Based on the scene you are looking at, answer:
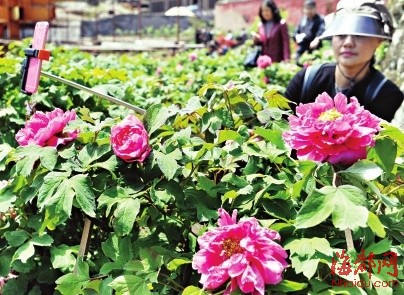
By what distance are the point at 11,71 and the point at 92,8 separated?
1289 inches

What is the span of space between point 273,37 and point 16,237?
656 cm

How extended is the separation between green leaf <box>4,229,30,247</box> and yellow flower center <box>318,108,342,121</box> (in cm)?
97

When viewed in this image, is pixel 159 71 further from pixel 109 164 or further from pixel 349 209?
pixel 349 209

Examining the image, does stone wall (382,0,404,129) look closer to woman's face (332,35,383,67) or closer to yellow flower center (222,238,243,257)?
woman's face (332,35,383,67)

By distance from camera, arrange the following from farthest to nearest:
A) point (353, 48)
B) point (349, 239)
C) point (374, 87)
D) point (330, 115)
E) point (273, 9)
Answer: point (273, 9) < point (374, 87) < point (353, 48) < point (330, 115) < point (349, 239)

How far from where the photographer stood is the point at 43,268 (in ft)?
6.93

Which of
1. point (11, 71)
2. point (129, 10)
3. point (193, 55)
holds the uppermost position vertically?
point (11, 71)

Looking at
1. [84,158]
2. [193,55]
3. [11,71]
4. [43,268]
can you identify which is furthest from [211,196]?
[193,55]

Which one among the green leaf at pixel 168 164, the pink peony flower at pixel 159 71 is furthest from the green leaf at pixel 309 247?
the pink peony flower at pixel 159 71

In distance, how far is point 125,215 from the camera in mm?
1658

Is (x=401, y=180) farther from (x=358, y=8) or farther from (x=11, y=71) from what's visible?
(x=11, y=71)

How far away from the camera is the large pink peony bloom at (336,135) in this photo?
5.00 feet

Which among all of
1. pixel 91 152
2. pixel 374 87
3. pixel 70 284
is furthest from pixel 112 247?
pixel 374 87

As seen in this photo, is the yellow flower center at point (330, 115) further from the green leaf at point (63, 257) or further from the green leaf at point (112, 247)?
the green leaf at point (63, 257)
